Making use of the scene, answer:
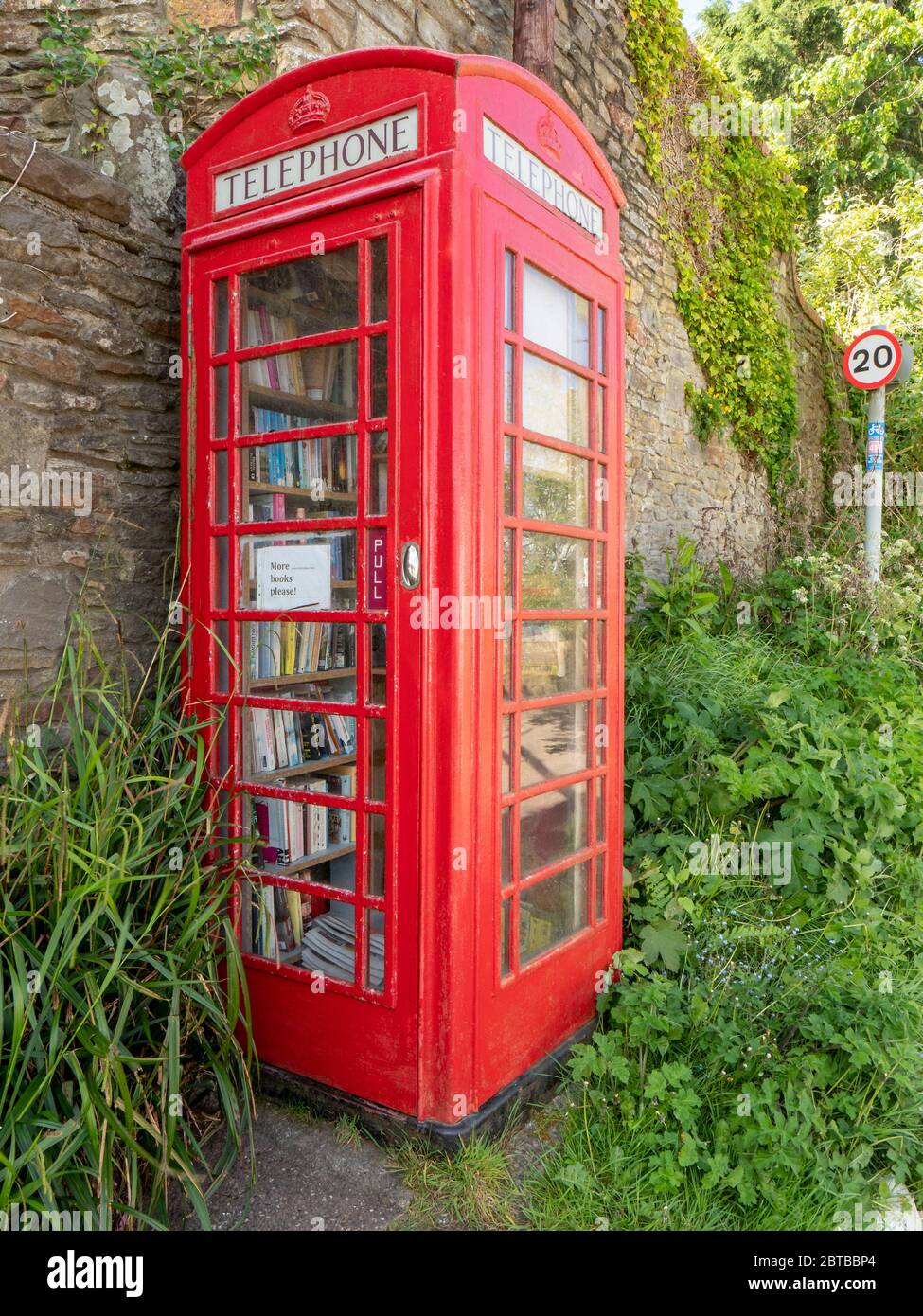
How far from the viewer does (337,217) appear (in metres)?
2.50

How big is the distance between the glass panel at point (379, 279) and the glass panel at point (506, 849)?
148 cm

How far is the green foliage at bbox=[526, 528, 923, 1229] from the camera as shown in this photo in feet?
7.66

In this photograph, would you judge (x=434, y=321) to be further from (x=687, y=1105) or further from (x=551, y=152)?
(x=687, y=1105)

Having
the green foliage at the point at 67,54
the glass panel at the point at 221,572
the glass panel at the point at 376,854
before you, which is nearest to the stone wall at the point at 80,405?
the glass panel at the point at 221,572

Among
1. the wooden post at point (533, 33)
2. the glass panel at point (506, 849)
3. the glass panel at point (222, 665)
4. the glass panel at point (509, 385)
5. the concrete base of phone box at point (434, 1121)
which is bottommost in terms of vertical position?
the concrete base of phone box at point (434, 1121)

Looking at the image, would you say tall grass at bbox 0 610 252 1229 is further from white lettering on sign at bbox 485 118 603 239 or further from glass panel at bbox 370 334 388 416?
white lettering on sign at bbox 485 118 603 239

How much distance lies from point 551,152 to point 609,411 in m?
0.84

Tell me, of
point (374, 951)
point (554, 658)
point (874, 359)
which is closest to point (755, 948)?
point (554, 658)

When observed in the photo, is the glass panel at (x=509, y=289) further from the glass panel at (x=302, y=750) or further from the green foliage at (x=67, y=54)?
the green foliage at (x=67, y=54)

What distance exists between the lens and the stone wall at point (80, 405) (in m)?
2.60

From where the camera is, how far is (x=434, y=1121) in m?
2.38

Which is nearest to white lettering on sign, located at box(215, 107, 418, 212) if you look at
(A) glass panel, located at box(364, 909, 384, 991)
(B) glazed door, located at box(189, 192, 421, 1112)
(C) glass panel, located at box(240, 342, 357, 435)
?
(B) glazed door, located at box(189, 192, 421, 1112)

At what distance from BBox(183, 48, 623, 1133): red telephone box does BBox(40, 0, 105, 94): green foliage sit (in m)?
1.02

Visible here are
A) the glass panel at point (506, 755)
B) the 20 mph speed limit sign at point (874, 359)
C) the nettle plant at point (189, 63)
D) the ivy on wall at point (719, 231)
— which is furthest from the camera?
the ivy on wall at point (719, 231)
